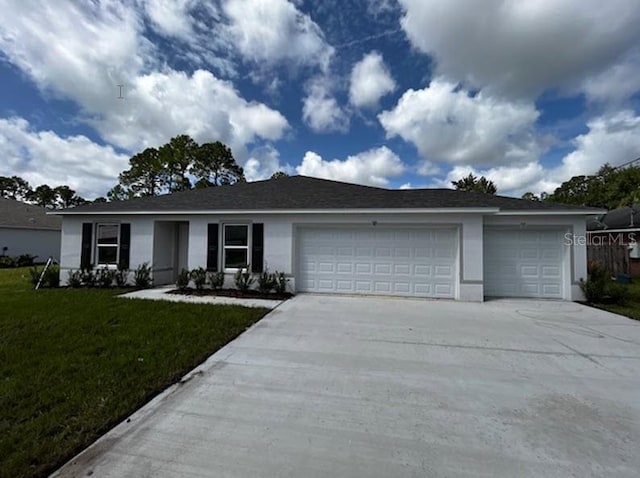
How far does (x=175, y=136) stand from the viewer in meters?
26.2

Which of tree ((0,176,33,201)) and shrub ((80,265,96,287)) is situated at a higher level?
tree ((0,176,33,201))

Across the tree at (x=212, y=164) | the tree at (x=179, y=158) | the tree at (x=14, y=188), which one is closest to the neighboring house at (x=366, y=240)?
the tree at (x=212, y=164)

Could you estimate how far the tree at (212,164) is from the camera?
26.3 metres

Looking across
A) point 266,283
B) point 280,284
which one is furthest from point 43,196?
point 280,284

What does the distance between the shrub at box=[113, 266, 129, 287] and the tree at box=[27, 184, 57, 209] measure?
157 ft

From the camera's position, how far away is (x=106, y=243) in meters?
10.2

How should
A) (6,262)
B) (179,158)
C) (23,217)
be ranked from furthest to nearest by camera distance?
(179,158) → (23,217) → (6,262)

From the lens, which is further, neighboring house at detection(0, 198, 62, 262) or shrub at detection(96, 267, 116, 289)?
neighboring house at detection(0, 198, 62, 262)

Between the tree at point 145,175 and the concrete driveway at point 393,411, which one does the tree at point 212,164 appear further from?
the concrete driveway at point 393,411

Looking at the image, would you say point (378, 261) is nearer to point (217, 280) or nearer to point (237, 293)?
point (237, 293)

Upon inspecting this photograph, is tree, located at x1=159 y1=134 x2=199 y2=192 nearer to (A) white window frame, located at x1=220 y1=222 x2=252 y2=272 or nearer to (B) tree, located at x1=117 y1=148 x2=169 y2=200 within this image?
(B) tree, located at x1=117 y1=148 x2=169 y2=200

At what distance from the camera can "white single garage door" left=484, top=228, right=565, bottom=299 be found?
8.42m

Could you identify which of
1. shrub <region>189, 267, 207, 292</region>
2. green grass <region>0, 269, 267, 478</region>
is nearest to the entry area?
shrub <region>189, 267, 207, 292</region>

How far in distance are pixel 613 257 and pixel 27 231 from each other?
113 ft
